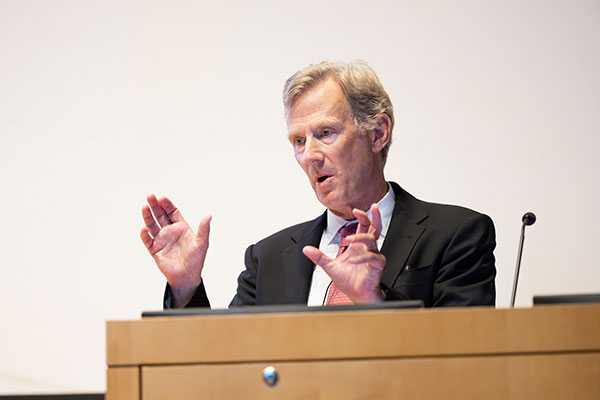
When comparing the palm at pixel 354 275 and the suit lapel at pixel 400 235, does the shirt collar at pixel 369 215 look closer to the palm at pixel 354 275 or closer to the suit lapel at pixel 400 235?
the suit lapel at pixel 400 235

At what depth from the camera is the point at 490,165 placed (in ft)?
9.70

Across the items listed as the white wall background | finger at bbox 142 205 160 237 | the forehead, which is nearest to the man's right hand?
finger at bbox 142 205 160 237

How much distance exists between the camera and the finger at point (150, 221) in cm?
187

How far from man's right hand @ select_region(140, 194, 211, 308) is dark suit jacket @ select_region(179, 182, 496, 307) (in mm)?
71

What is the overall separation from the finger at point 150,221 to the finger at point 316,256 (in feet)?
1.60

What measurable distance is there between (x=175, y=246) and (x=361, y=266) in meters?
0.50

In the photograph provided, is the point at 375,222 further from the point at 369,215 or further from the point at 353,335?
the point at 369,215

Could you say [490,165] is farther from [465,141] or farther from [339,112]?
[339,112]

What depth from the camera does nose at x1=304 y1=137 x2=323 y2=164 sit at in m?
2.29

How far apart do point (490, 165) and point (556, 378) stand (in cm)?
191

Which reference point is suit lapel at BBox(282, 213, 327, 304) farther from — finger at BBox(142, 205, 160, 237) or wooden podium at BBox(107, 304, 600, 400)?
wooden podium at BBox(107, 304, 600, 400)

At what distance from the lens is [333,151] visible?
231cm

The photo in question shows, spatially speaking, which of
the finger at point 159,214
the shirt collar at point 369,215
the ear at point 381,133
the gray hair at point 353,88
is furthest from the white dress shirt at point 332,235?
the finger at point 159,214

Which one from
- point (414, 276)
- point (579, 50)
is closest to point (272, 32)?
point (579, 50)
